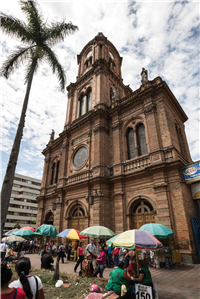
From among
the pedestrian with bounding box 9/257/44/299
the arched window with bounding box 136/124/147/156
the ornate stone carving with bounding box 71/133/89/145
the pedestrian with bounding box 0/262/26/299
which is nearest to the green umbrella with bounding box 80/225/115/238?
the pedestrian with bounding box 9/257/44/299

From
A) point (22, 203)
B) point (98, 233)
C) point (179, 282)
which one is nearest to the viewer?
point (179, 282)

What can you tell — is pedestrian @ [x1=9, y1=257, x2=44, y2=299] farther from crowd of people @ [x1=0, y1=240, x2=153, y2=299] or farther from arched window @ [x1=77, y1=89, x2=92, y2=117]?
arched window @ [x1=77, y1=89, x2=92, y2=117]

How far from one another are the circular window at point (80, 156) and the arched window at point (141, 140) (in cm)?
636

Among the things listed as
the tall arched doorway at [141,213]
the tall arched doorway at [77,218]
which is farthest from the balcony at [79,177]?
the tall arched doorway at [141,213]

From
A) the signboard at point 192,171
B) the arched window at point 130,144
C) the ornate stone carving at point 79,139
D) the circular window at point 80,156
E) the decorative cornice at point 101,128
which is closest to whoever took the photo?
the signboard at point 192,171

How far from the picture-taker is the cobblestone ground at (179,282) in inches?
248

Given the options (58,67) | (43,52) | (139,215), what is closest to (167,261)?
(139,215)

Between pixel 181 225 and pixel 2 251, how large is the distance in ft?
40.5

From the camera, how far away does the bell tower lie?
22.3 m

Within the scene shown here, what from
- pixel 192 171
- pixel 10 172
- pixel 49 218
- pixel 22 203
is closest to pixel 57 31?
pixel 10 172

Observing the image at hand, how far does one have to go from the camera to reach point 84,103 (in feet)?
82.7

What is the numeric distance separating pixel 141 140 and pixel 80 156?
7696 mm

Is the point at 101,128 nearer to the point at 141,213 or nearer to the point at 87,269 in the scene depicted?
the point at 141,213

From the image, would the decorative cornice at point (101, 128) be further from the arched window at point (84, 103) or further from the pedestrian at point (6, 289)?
the pedestrian at point (6, 289)
